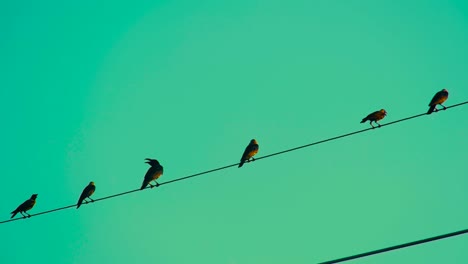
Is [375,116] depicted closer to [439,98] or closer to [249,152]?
[439,98]

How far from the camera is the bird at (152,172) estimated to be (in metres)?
16.3

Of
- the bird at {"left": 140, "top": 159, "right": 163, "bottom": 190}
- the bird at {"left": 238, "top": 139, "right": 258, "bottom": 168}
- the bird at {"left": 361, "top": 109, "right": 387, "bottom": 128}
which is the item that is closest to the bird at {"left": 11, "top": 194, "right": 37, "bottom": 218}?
the bird at {"left": 140, "top": 159, "right": 163, "bottom": 190}

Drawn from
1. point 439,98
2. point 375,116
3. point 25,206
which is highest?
point 439,98

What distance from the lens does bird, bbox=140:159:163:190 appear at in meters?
16.3

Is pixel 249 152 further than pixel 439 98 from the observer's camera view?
Yes

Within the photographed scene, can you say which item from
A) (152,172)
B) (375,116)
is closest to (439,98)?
(375,116)

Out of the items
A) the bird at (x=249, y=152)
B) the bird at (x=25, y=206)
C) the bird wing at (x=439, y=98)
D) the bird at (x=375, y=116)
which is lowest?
the bird at (x=25, y=206)

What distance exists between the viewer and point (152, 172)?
16641 mm

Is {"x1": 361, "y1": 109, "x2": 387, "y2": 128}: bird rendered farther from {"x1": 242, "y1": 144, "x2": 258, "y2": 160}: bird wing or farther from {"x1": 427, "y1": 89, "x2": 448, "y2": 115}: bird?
{"x1": 242, "y1": 144, "x2": 258, "y2": 160}: bird wing

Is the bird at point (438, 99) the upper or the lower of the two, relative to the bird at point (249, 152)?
upper

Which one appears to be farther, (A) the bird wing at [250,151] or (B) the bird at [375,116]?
(A) the bird wing at [250,151]

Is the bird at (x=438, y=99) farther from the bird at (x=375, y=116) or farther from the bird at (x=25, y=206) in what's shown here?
the bird at (x=25, y=206)

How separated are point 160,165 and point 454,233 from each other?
1130 centimetres

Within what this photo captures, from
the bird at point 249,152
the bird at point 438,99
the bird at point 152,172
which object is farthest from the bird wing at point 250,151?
the bird at point 438,99
